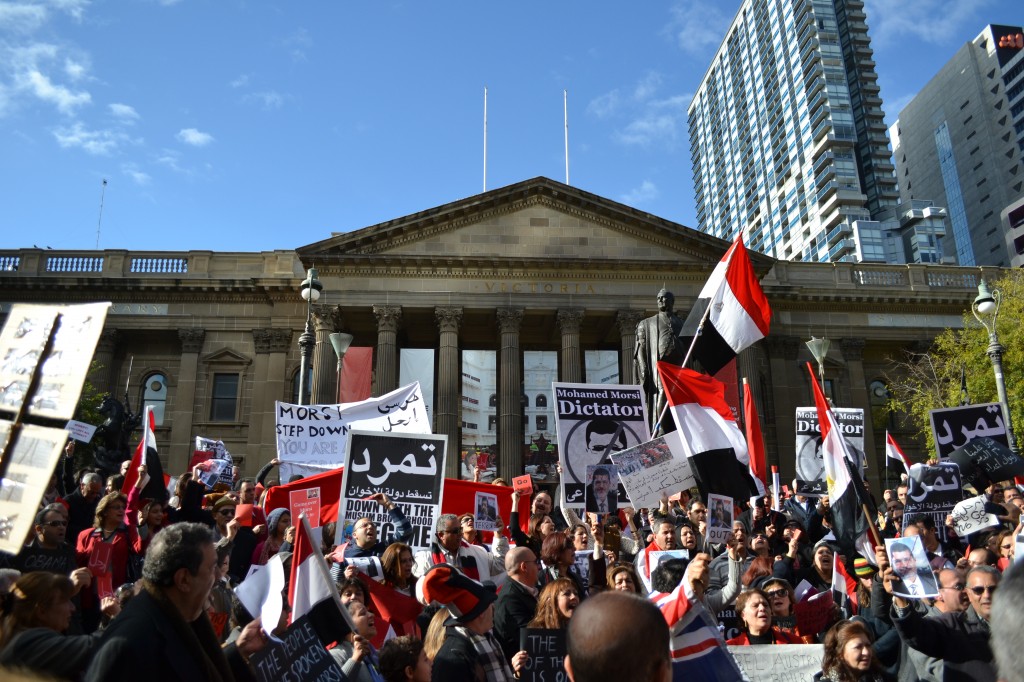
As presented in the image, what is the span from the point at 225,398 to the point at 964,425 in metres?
31.7

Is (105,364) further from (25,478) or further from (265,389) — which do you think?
(25,478)

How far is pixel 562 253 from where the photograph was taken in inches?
1492

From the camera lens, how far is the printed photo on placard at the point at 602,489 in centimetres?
1169

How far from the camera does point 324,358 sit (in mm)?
35125

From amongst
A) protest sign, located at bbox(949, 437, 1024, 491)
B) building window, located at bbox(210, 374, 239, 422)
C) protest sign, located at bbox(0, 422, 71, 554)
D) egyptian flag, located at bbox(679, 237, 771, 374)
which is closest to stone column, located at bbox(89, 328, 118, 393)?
building window, located at bbox(210, 374, 239, 422)

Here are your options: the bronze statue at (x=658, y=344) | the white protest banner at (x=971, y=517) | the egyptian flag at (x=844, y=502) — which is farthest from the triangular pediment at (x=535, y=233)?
the egyptian flag at (x=844, y=502)

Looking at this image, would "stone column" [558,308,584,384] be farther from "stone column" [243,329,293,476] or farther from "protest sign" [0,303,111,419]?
"protest sign" [0,303,111,419]

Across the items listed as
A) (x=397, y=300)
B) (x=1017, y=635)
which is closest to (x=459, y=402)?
(x=397, y=300)

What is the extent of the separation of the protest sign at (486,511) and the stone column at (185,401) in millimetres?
28511

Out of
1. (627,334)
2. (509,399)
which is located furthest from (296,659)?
(627,334)

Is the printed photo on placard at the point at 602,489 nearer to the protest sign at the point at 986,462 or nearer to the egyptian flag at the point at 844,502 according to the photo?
the egyptian flag at the point at 844,502

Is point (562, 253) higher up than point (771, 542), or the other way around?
point (562, 253)

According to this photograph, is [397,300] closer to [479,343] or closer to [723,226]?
[479,343]

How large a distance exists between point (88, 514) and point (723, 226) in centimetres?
13603
